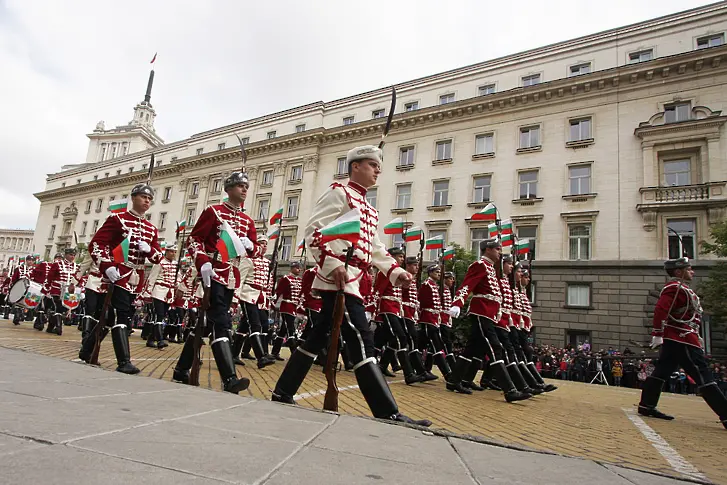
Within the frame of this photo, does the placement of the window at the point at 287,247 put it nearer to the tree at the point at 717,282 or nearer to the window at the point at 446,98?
the window at the point at 446,98

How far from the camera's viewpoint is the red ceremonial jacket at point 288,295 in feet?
38.0

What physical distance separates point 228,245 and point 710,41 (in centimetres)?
3044

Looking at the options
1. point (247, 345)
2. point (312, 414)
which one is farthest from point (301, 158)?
point (312, 414)

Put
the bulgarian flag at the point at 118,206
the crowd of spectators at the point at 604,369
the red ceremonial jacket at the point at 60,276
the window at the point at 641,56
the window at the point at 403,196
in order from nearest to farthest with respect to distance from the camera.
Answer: the bulgarian flag at the point at 118,206, the red ceremonial jacket at the point at 60,276, the crowd of spectators at the point at 604,369, the window at the point at 641,56, the window at the point at 403,196

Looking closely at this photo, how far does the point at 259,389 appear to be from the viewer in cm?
551

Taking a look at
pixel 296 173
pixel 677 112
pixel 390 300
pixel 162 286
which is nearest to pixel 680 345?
pixel 390 300

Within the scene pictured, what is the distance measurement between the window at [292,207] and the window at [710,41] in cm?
2799

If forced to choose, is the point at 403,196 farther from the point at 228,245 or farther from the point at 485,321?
the point at 228,245

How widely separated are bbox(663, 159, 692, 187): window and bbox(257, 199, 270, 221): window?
2827 cm

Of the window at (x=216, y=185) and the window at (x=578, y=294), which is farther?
the window at (x=216, y=185)

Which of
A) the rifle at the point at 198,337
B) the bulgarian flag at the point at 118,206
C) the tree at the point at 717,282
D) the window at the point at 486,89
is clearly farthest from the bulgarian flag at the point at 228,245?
the window at the point at 486,89

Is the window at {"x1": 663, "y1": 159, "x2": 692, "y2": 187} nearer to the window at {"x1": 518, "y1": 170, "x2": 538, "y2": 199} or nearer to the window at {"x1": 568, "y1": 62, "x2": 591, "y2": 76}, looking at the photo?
the window at {"x1": 518, "y1": 170, "x2": 538, "y2": 199}

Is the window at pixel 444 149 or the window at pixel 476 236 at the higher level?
the window at pixel 444 149

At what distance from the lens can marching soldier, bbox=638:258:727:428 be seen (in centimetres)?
620
